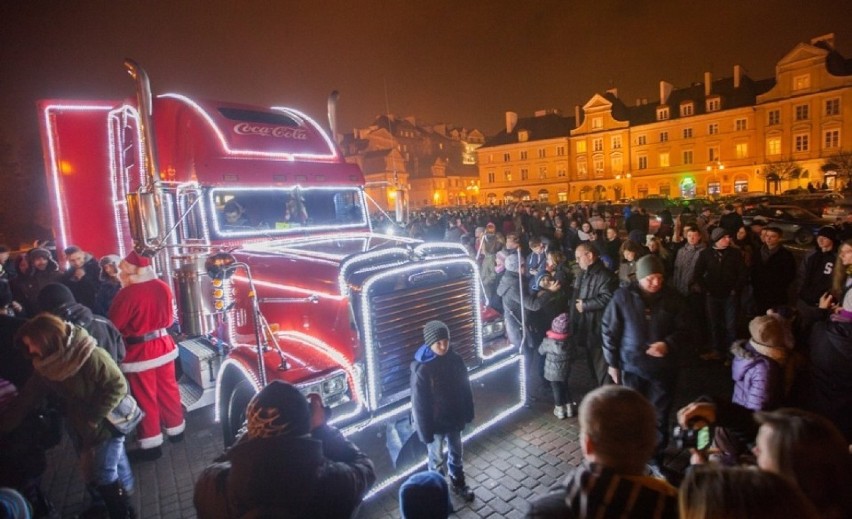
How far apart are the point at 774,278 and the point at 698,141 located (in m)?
52.1

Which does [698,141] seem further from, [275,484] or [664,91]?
[275,484]

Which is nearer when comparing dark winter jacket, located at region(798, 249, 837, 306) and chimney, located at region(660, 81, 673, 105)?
dark winter jacket, located at region(798, 249, 837, 306)

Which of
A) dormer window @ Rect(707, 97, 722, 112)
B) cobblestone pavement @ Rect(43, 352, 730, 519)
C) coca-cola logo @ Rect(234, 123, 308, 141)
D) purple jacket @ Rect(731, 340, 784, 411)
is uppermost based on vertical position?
dormer window @ Rect(707, 97, 722, 112)

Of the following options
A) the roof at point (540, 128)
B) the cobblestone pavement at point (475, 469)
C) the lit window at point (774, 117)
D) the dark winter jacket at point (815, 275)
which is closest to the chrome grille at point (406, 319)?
the cobblestone pavement at point (475, 469)

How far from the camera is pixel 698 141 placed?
5150 centimetres

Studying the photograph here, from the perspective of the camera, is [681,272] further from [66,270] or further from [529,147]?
[529,147]

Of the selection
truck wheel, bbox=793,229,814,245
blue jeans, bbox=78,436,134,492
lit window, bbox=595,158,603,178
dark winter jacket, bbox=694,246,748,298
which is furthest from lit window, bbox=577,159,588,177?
blue jeans, bbox=78,436,134,492

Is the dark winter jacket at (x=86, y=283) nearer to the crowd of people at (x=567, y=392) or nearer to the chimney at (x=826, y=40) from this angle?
the crowd of people at (x=567, y=392)

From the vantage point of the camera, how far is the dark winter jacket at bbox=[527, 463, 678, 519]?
68.1 inches

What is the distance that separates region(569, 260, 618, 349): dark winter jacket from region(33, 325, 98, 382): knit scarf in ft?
16.4

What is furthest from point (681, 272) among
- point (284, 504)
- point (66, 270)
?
point (66, 270)

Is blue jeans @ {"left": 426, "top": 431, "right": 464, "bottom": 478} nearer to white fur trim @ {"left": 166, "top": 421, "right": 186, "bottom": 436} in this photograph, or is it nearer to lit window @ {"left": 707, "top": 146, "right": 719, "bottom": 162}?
white fur trim @ {"left": 166, "top": 421, "right": 186, "bottom": 436}

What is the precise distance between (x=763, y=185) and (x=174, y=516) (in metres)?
57.6

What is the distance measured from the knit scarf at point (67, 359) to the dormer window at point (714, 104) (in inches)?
2322
